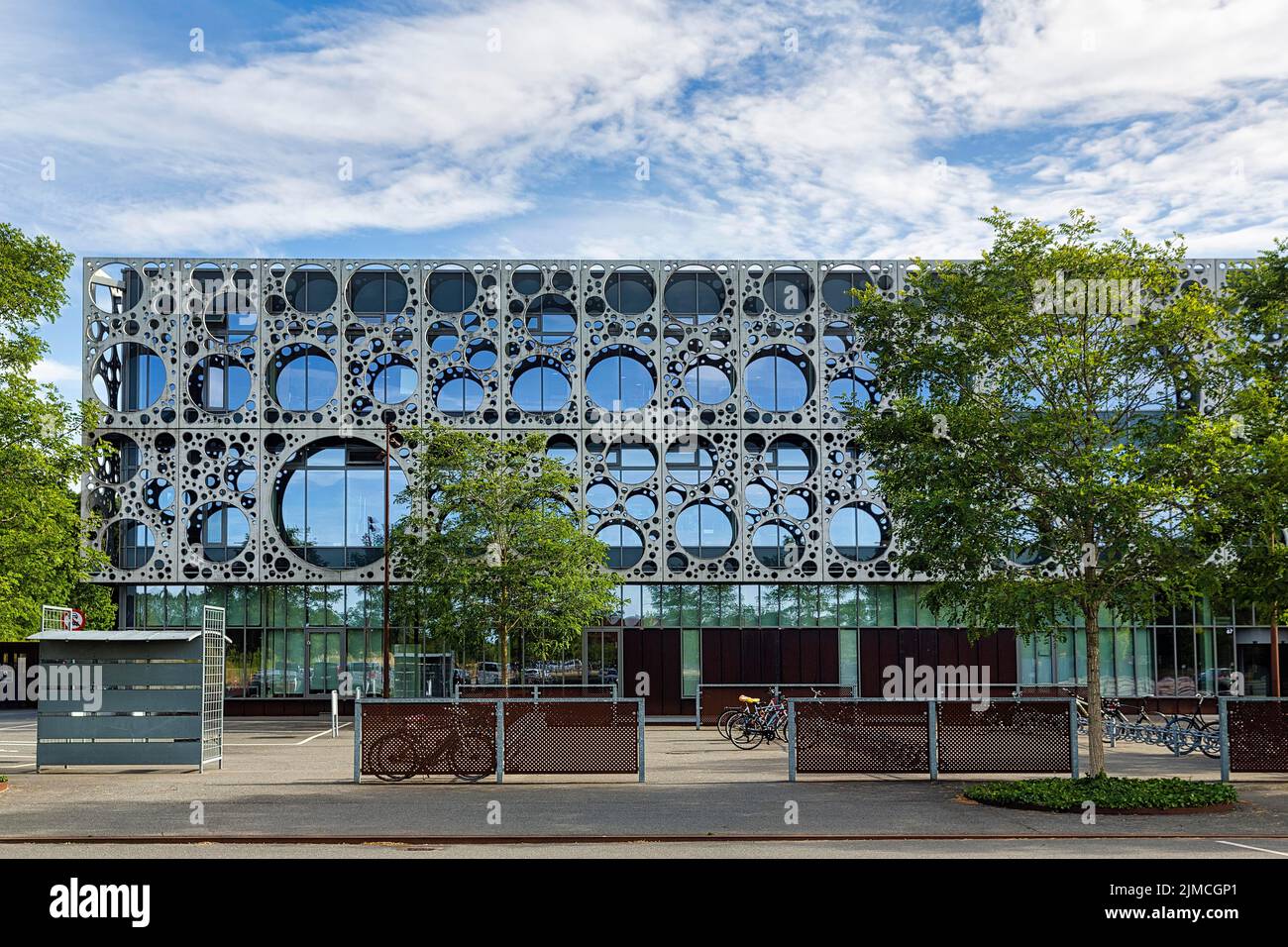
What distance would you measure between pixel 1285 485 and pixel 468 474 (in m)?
20.5

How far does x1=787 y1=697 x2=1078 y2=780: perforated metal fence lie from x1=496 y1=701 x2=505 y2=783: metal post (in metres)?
4.78

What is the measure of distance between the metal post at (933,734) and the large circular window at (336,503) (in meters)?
24.4

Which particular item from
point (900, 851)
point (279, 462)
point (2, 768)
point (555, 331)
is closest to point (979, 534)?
point (900, 851)

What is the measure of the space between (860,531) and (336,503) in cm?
1759

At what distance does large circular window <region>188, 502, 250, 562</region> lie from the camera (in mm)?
42188

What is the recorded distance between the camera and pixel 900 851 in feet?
46.2

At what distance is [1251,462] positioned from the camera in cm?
1797

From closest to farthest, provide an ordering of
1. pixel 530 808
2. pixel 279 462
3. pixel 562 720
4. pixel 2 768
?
pixel 530 808 → pixel 562 720 → pixel 2 768 → pixel 279 462

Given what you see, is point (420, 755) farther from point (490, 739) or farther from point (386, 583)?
point (386, 583)

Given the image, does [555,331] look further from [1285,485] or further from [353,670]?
[1285,485]

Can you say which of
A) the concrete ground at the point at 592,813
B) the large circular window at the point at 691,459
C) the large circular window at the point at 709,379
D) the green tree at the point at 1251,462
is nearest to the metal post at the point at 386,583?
the large circular window at the point at 691,459

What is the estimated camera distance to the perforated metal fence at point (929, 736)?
21.3m

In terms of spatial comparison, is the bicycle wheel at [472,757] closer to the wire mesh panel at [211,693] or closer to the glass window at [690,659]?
the wire mesh panel at [211,693]

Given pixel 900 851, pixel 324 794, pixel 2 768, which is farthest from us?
pixel 2 768
